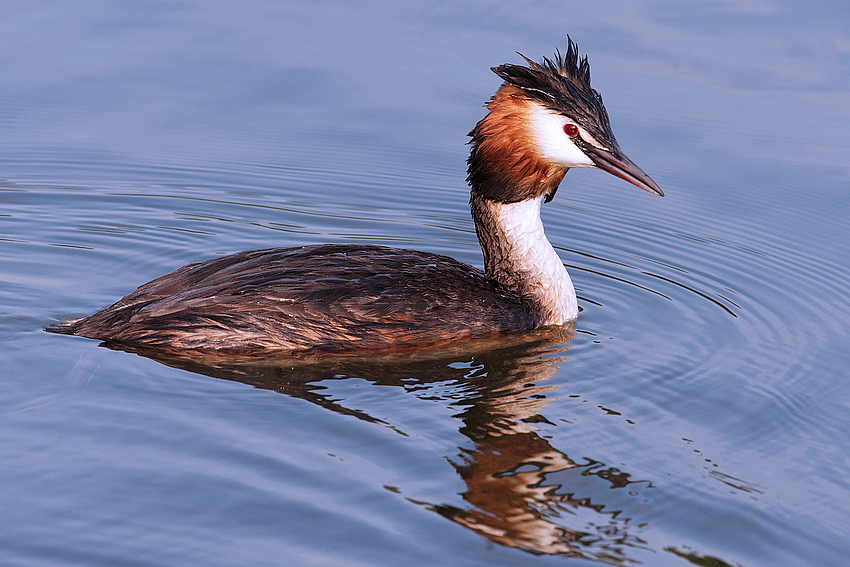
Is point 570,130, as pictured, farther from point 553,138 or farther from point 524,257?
point 524,257

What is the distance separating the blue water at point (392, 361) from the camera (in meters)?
5.38

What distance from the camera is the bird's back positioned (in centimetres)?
695

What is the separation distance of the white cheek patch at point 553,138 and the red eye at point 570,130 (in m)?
0.02

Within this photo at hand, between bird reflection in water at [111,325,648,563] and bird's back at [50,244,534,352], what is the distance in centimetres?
12

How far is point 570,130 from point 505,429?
2.27 meters

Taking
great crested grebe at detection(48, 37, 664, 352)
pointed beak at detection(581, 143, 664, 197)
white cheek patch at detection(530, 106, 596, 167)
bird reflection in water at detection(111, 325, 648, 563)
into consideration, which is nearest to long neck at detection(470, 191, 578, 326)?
great crested grebe at detection(48, 37, 664, 352)

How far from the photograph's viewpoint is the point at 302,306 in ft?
23.0

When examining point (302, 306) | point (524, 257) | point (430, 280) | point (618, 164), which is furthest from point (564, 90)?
point (302, 306)

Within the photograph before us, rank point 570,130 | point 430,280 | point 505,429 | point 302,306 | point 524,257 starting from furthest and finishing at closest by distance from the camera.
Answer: point 524,257 → point 570,130 → point 430,280 → point 302,306 → point 505,429

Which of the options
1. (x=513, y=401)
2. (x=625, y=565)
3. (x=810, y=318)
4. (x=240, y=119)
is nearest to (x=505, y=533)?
(x=625, y=565)

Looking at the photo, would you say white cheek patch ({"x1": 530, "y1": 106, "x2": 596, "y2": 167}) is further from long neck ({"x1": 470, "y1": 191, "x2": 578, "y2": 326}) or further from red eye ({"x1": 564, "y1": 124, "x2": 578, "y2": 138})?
long neck ({"x1": 470, "y1": 191, "x2": 578, "y2": 326})

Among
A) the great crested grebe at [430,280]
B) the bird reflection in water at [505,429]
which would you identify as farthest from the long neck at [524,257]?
the bird reflection in water at [505,429]

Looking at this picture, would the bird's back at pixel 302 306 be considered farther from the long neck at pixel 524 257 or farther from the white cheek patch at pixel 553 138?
the white cheek patch at pixel 553 138

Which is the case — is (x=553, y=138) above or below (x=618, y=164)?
above
